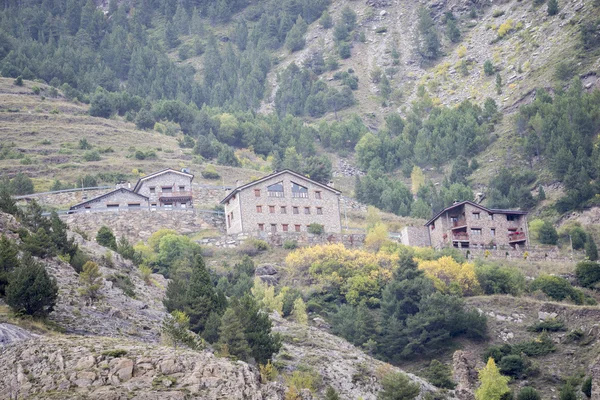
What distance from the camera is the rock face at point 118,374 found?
33.0 metres

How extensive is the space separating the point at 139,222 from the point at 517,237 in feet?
114

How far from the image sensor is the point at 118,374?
33.9 meters

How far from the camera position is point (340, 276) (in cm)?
7700

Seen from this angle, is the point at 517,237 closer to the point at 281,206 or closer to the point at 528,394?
the point at 281,206

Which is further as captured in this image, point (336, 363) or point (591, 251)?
point (591, 251)

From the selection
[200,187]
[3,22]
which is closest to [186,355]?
[200,187]

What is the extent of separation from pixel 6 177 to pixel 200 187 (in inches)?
873

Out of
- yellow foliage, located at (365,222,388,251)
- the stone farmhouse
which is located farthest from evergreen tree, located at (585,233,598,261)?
the stone farmhouse

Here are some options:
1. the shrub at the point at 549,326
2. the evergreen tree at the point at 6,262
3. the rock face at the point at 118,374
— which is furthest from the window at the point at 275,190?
the rock face at the point at 118,374

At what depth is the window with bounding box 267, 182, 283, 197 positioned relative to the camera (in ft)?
309

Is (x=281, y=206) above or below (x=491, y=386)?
above

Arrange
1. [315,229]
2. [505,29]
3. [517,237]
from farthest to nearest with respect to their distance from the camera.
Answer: [505,29] → [517,237] → [315,229]

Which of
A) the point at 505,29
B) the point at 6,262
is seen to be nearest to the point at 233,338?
the point at 6,262

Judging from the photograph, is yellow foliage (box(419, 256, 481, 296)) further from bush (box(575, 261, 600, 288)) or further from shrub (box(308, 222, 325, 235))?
shrub (box(308, 222, 325, 235))
